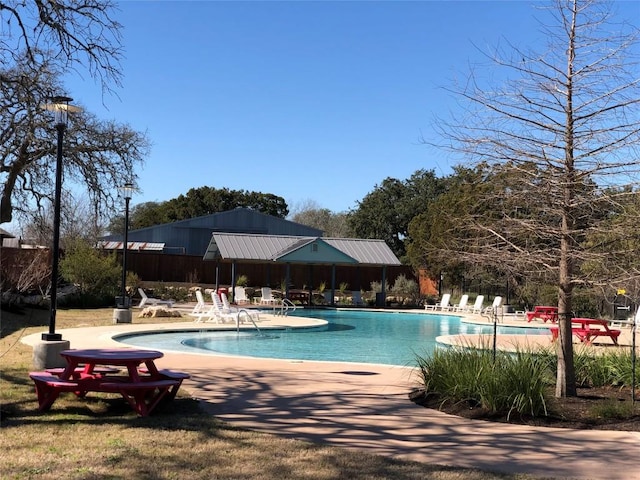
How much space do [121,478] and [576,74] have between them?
22.4 ft

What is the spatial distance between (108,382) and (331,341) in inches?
442

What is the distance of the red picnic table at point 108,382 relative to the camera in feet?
21.6

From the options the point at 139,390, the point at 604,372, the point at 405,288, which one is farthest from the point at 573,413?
the point at 405,288

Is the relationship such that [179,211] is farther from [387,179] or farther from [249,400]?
[249,400]

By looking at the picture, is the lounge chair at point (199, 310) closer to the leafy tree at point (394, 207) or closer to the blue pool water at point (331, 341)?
the blue pool water at point (331, 341)

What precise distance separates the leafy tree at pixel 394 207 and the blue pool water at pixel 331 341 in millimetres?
27891

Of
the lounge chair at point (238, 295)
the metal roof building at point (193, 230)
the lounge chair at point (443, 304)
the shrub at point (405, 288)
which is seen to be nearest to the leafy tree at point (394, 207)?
the metal roof building at point (193, 230)

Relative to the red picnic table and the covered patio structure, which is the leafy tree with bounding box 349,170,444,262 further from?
Answer: the red picnic table

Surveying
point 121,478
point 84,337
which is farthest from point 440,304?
point 121,478

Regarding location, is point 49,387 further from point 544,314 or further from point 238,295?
point 238,295

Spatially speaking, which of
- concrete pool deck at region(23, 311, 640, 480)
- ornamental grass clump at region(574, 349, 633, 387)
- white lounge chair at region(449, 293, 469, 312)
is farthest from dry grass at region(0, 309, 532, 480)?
white lounge chair at region(449, 293, 469, 312)

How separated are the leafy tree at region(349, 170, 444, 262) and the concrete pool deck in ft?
140

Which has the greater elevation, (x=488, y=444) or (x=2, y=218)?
(x=2, y=218)

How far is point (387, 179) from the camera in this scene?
5409 centimetres
